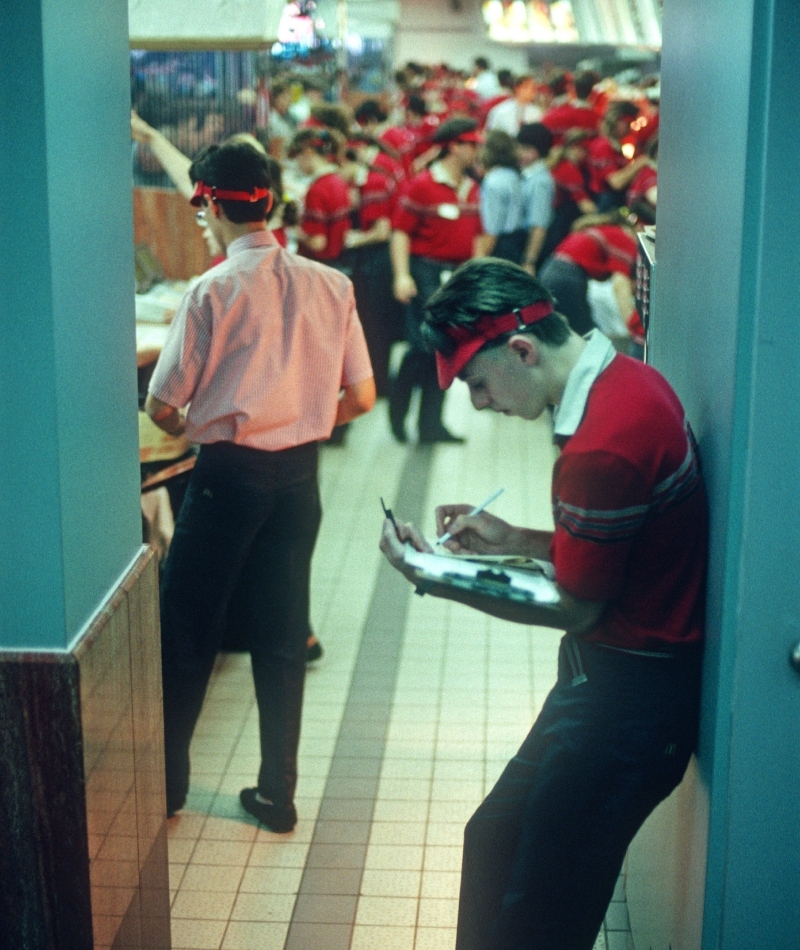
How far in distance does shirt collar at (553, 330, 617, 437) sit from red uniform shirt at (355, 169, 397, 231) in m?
6.05

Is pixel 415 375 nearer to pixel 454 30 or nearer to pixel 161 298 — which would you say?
pixel 161 298

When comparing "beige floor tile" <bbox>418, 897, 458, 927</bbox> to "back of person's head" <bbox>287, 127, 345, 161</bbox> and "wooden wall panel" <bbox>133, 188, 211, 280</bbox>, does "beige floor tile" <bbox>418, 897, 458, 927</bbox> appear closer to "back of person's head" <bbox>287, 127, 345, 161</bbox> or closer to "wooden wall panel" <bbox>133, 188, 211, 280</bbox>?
"wooden wall panel" <bbox>133, 188, 211, 280</bbox>

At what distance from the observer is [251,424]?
3.24 metres

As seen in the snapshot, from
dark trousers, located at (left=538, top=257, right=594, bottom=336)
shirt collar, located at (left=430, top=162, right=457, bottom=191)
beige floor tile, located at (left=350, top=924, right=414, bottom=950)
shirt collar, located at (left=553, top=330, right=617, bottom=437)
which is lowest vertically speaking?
beige floor tile, located at (left=350, top=924, right=414, bottom=950)

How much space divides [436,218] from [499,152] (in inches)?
35.5

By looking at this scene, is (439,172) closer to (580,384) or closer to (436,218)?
(436,218)

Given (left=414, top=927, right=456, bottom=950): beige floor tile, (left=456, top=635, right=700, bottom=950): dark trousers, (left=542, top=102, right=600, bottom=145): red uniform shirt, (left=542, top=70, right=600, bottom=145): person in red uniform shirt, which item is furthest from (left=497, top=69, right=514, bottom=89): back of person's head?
(left=456, top=635, right=700, bottom=950): dark trousers

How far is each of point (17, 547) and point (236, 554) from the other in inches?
54.6

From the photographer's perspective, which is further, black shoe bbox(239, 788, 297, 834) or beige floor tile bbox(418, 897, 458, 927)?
black shoe bbox(239, 788, 297, 834)

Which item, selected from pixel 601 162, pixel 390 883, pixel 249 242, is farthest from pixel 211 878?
pixel 601 162

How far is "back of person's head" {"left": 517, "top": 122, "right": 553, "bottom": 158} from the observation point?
349 inches

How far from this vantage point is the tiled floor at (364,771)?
3.20m

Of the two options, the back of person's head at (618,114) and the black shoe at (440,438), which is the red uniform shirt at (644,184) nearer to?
the black shoe at (440,438)

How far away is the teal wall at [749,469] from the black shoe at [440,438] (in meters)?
5.63
